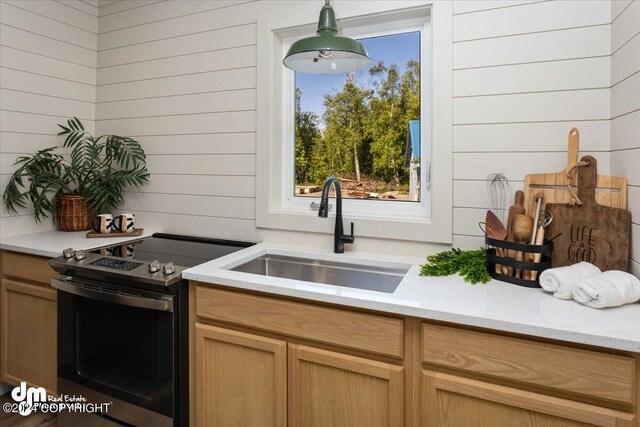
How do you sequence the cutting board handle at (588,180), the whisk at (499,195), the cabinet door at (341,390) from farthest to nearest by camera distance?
1. the whisk at (499,195)
2. the cutting board handle at (588,180)
3. the cabinet door at (341,390)

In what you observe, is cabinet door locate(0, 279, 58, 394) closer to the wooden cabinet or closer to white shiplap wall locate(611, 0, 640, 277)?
the wooden cabinet

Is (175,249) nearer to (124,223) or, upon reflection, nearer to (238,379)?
(124,223)

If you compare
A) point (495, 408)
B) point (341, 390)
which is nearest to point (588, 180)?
point (495, 408)

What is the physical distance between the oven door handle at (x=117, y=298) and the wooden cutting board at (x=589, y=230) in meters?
1.43

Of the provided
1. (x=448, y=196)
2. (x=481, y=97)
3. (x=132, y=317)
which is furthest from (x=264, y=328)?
(x=481, y=97)

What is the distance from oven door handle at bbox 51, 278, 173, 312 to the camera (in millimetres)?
1434

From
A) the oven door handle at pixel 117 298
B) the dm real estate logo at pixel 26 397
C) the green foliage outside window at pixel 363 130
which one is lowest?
the dm real estate logo at pixel 26 397

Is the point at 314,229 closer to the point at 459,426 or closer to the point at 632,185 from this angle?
the point at 459,426

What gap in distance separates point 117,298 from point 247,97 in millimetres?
1167

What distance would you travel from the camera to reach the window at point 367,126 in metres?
1.85

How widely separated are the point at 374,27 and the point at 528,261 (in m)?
1.29

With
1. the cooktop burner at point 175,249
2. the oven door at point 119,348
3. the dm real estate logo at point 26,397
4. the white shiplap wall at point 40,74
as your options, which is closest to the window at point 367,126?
the cooktop burner at point 175,249

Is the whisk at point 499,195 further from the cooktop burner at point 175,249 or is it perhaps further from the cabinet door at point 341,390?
the cooktop burner at point 175,249

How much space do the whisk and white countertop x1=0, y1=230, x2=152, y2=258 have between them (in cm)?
186
